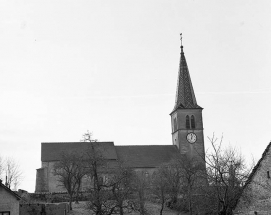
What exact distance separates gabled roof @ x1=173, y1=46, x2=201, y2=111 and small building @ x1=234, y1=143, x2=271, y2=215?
70143 mm

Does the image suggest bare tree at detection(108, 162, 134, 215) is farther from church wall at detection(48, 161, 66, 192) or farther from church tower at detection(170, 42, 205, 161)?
church tower at detection(170, 42, 205, 161)

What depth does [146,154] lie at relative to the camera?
296 feet

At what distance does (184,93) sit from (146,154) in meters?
14.7

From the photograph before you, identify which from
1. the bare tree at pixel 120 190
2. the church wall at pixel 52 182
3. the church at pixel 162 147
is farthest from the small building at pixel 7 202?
the church wall at pixel 52 182

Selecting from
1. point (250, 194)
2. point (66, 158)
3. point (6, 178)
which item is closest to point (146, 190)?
point (66, 158)

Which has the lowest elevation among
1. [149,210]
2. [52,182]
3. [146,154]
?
[149,210]

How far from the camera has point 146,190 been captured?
67.3 metres

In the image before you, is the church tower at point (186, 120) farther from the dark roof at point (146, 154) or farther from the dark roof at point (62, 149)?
the dark roof at point (62, 149)

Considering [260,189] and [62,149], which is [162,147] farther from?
[260,189]

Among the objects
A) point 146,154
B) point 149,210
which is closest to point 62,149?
point 146,154

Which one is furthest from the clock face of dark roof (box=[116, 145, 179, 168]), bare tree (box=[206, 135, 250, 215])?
bare tree (box=[206, 135, 250, 215])

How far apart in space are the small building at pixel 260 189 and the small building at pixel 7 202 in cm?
2003

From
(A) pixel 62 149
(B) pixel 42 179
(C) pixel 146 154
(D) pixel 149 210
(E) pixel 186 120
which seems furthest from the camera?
(E) pixel 186 120

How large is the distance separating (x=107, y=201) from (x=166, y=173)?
26.3 m
